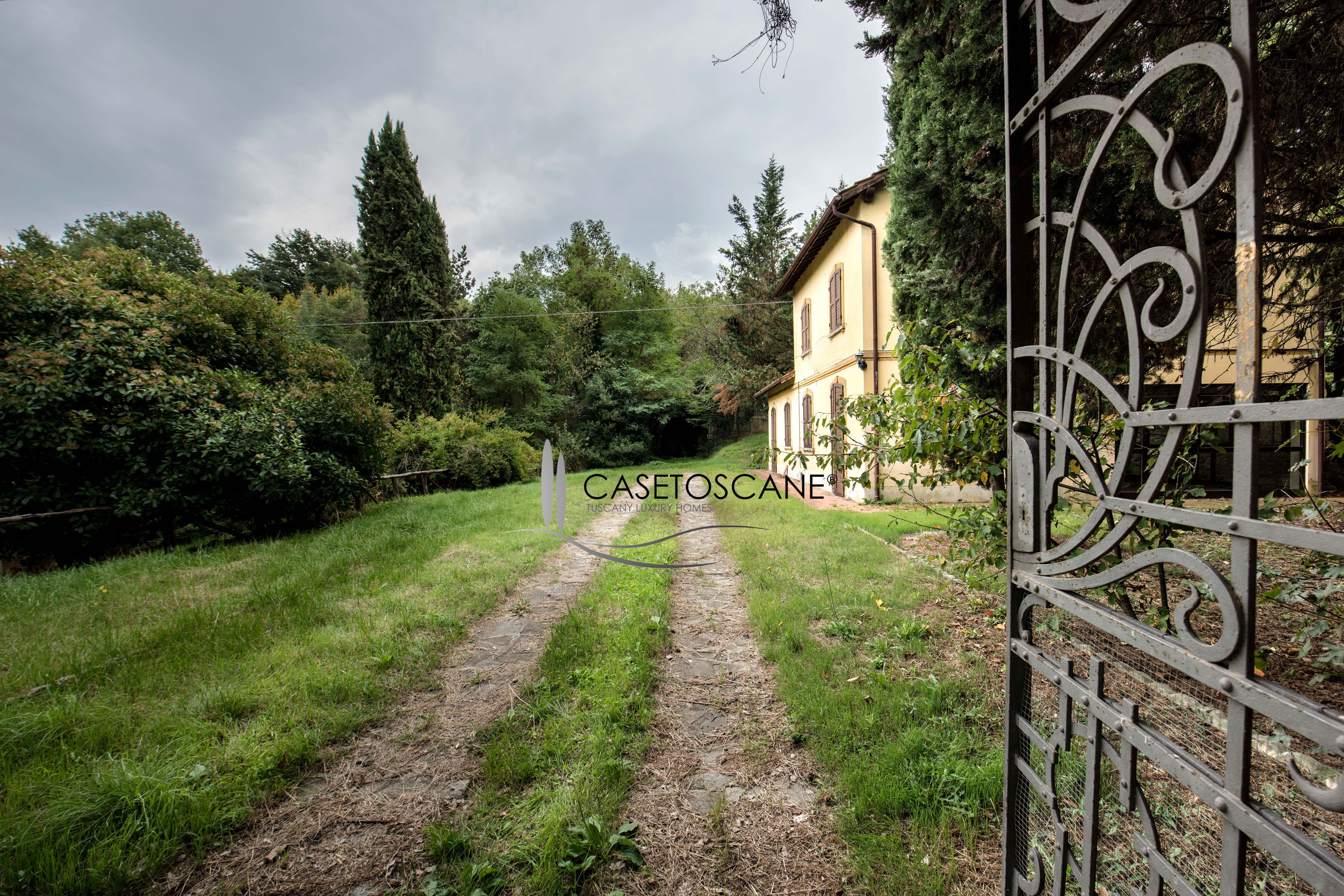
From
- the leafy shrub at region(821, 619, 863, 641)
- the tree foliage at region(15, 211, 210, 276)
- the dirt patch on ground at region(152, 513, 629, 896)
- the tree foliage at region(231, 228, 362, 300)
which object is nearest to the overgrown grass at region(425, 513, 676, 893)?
the dirt patch on ground at region(152, 513, 629, 896)

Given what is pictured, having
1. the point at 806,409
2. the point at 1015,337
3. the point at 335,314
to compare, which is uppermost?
the point at 335,314

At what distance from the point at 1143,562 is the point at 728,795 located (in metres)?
1.81

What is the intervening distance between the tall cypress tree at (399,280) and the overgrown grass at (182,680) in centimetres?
1034

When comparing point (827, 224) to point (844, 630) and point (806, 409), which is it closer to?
point (806, 409)

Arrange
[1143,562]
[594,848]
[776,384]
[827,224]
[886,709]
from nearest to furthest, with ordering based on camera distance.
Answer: [1143,562] < [594,848] < [886,709] < [827,224] < [776,384]

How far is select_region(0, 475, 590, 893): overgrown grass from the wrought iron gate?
2.75 meters

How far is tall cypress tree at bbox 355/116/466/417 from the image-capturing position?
14.3 meters

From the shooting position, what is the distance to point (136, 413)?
16.9 feet

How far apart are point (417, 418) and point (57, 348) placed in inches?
358

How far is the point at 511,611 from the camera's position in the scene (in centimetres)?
393

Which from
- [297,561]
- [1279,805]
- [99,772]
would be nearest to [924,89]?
[1279,805]

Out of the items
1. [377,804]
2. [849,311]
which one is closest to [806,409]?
[849,311]

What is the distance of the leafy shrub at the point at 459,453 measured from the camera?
37.6 ft

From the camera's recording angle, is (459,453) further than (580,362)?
No
